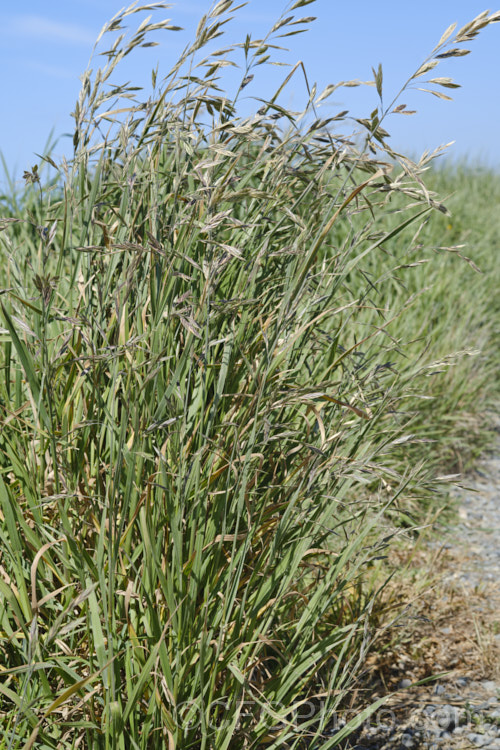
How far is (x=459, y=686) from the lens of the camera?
2.55 meters

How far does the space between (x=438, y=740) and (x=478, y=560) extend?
1717 millimetres

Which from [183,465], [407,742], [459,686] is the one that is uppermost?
[183,465]

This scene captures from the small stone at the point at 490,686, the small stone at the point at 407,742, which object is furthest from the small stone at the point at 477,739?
the small stone at the point at 490,686

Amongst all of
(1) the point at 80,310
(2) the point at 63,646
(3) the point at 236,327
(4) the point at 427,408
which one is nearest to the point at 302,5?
(3) the point at 236,327

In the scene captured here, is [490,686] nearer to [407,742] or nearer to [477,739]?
[477,739]

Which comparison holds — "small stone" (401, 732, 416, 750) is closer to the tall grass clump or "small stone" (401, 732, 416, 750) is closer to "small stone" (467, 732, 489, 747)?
Result: "small stone" (467, 732, 489, 747)

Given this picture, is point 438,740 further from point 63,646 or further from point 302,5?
point 302,5

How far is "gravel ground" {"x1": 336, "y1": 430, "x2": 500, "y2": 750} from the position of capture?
7.15ft

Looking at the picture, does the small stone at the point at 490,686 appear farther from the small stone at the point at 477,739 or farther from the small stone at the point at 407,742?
the small stone at the point at 407,742

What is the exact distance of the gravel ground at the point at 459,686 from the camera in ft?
A: 7.15

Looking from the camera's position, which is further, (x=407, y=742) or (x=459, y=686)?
(x=459, y=686)

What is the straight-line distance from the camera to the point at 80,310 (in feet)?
5.72

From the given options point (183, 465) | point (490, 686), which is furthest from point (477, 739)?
point (183, 465)

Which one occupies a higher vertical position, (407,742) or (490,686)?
(407,742)
